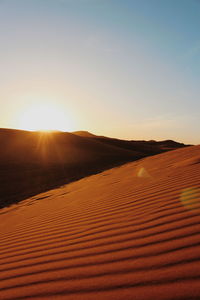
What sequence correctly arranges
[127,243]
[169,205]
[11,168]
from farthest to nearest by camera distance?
1. [11,168]
2. [169,205]
3. [127,243]

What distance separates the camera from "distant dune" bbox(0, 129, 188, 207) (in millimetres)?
10544

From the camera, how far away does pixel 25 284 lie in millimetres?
1857

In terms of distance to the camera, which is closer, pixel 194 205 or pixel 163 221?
pixel 163 221

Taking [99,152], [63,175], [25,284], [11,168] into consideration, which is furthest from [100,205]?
[99,152]

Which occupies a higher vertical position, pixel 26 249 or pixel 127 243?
pixel 127 243

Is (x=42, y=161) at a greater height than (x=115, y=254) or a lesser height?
greater

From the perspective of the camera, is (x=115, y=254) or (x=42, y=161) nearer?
(x=115, y=254)

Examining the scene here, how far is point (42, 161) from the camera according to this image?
17078 millimetres

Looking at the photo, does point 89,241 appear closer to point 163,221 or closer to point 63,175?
point 163,221

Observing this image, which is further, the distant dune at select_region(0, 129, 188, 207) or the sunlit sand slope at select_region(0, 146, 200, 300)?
the distant dune at select_region(0, 129, 188, 207)

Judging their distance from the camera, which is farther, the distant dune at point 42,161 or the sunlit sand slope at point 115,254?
the distant dune at point 42,161

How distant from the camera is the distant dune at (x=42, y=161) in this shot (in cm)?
1054

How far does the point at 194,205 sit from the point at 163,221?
447 millimetres

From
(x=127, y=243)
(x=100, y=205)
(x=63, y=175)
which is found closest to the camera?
(x=127, y=243)
